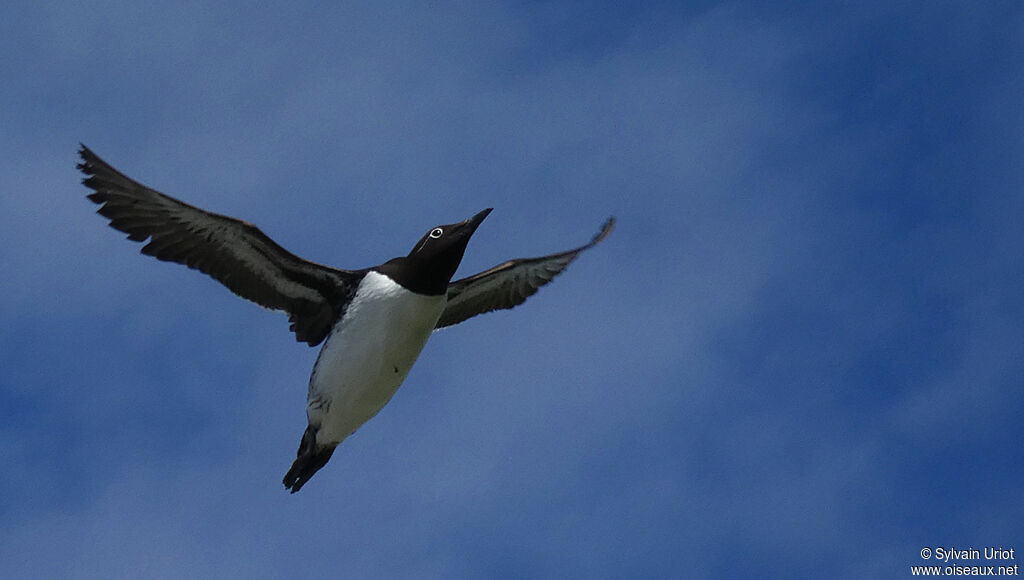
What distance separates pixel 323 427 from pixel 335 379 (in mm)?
827

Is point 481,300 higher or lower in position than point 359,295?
higher

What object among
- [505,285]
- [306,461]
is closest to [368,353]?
[306,461]

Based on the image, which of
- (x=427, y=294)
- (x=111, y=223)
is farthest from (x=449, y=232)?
(x=111, y=223)

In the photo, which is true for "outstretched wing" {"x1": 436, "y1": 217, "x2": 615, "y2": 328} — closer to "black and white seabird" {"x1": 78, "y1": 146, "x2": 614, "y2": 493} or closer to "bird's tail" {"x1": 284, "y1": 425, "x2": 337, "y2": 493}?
"black and white seabird" {"x1": 78, "y1": 146, "x2": 614, "y2": 493}

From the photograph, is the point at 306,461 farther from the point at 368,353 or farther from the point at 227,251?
the point at 227,251

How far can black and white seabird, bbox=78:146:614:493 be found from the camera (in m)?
17.2

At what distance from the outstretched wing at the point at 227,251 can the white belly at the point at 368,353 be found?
1.95ft

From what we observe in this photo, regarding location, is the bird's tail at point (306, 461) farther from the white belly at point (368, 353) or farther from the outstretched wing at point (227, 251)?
the outstretched wing at point (227, 251)

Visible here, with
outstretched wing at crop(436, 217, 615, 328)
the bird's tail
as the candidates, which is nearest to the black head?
outstretched wing at crop(436, 217, 615, 328)

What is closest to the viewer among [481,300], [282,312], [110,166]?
[110,166]

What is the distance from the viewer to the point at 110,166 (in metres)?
17.0

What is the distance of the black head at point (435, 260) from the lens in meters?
17.7

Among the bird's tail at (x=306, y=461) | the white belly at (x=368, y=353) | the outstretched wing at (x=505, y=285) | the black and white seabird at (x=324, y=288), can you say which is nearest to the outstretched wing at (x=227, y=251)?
the black and white seabird at (x=324, y=288)

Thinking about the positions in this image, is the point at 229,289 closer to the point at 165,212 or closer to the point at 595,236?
the point at 165,212
